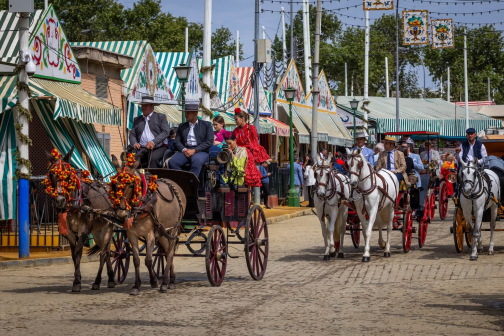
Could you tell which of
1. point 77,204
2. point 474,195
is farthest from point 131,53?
point 77,204

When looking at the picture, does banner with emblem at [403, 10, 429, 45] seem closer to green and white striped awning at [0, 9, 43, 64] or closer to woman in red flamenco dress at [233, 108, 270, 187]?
green and white striped awning at [0, 9, 43, 64]

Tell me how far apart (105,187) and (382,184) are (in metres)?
6.04

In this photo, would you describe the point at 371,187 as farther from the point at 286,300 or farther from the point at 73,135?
the point at 73,135

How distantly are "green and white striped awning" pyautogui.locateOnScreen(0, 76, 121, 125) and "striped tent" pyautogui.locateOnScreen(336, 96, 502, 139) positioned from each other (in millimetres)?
36639

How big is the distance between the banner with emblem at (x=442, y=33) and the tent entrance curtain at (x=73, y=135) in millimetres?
27858

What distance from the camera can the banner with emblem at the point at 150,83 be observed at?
23956 mm

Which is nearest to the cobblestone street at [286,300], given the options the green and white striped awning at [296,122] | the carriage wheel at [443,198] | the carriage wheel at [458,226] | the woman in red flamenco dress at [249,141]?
the carriage wheel at [458,226]

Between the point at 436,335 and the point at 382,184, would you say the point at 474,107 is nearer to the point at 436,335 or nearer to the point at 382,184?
the point at 382,184

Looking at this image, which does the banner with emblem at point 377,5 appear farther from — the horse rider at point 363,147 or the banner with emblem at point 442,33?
the horse rider at point 363,147

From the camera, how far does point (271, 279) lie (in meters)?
12.1

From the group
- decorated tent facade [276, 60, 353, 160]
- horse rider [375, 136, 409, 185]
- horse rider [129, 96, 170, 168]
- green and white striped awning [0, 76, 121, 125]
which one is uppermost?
decorated tent facade [276, 60, 353, 160]

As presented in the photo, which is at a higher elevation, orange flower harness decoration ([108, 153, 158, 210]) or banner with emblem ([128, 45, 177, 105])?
banner with emblem ([128, 45, 177, 105])

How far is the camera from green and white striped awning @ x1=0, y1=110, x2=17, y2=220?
15414mm

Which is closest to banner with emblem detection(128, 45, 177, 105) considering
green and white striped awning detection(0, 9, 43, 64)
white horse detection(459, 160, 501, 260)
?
green and white striped awning detection(0, 9, 43, 64)
